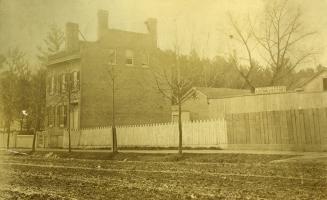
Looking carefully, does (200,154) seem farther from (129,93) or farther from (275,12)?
(129,93)

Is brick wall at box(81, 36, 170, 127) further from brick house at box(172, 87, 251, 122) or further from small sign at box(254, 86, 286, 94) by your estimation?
A: brick house at box(172, 87, 251, 122)

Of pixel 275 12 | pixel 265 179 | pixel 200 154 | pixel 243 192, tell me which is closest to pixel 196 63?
pixel 200 154

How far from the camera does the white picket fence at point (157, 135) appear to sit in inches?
800

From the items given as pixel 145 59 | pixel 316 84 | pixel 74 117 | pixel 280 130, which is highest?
pixel 145 59

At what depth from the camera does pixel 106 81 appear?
29250mm

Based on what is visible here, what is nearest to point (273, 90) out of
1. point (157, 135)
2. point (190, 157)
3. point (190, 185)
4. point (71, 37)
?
point (157, 135)

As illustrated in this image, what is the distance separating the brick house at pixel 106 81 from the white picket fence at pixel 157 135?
177cm

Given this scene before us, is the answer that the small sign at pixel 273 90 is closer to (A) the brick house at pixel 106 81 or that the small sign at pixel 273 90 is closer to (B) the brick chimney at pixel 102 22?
(A) the brick house at pixel 106 81

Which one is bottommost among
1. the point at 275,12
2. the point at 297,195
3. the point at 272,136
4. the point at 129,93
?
the point at 297,195

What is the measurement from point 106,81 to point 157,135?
7.63 metres

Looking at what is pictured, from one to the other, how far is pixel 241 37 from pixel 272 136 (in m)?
14.7

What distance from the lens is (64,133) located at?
2906cm

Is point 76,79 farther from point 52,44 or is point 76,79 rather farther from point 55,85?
point 52,44

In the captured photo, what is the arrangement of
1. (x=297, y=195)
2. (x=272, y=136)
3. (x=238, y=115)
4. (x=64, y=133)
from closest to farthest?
(x=297, y=195) < (x=272, y=136) < (x=238, y=115) < (x=64, y=133)
